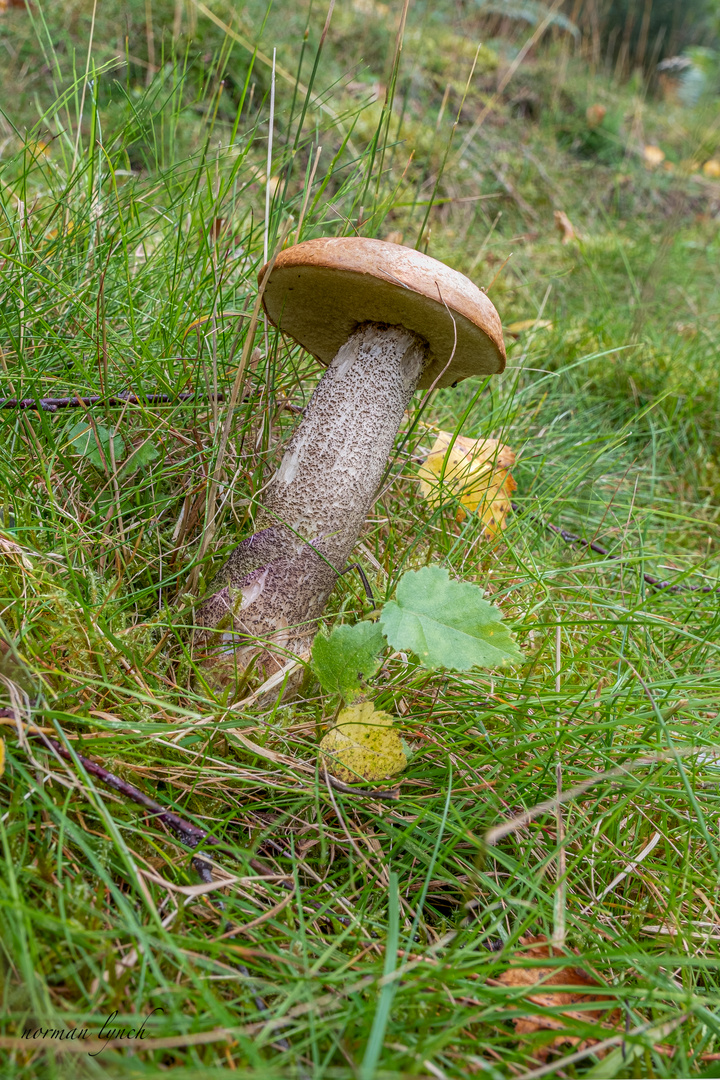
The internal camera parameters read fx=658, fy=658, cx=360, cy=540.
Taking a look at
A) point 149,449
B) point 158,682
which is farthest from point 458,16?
point 158,682

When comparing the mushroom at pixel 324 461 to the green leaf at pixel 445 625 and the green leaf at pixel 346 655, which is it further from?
the green leaf at pixel 445 625

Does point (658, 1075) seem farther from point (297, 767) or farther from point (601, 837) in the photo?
point (297, 767)

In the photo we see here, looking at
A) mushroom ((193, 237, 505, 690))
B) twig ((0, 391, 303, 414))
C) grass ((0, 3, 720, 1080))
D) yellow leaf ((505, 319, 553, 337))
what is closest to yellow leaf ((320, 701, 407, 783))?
grass ((0, 3, 720, 1080))

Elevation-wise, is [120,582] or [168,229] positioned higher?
[168,229]

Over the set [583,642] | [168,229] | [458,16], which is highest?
[458,16]

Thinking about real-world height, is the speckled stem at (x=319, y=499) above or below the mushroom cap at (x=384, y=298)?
below

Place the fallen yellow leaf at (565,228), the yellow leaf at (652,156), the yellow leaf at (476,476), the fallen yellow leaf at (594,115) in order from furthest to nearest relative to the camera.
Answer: the yellow leaf at (652,156) → the fallen yellow leaf at (594,115) → the fallen yellow leaf at (565,228) → the yellow leaf at (476,476)

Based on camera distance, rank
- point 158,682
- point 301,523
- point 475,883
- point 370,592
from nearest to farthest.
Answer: point 475,883
point 158,682
point 301,523
point 370,592

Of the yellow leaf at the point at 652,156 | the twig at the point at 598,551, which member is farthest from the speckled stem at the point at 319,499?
the yellow leaf at the point at 652,156
